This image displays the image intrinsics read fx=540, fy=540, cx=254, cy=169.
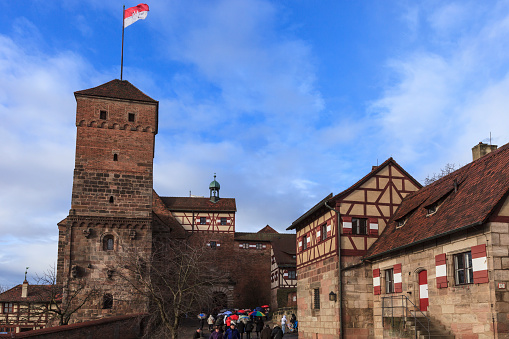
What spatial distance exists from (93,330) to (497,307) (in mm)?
14335

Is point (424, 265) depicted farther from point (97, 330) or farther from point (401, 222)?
point (97, 330)

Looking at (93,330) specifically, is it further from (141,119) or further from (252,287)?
(252,287)

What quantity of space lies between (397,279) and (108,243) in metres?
20.6

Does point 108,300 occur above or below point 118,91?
below

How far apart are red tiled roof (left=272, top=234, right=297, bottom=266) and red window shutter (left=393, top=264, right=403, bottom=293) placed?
92.7 ft

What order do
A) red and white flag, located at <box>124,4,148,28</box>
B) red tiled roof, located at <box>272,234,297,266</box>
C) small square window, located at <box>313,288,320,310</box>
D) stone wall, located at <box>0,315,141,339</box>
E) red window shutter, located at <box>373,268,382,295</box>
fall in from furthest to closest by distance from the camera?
red tiled roof, located at <box>272,234,297,266</box> → red and white flag, located at <box>124,4,148,28</box> → small square window, located at <box>313,288,320,310</box> → red window shutter, located at <box>373,268,382,295</box> → stone wall, located at <box>0,315,141,339</box>

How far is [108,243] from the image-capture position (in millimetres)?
34062

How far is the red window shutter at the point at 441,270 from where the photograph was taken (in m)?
16.1

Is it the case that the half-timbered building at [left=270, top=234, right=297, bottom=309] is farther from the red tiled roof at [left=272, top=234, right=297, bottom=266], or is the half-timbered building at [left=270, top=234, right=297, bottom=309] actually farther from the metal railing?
the metal railing

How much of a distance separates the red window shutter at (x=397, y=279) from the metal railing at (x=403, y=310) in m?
0.25

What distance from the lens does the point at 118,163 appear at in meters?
35.2

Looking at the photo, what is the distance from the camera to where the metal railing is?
16.5 metres

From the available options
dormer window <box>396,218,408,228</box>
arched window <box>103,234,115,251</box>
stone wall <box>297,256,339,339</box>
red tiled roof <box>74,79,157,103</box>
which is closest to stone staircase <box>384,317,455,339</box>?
stone wall <box>297,256,339,339</box>

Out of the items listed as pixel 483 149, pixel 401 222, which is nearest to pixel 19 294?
pixel 401 222
